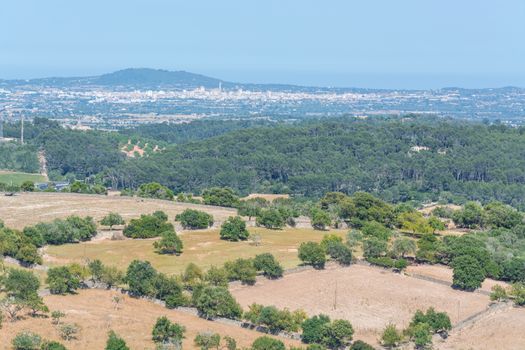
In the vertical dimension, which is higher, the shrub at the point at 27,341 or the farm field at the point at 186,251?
the shrub at the point at 27,341

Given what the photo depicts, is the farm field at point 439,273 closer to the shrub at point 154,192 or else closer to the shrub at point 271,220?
the shrub at point 271,220

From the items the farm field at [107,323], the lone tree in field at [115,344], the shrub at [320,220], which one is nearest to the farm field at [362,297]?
the farm field at [107,323]

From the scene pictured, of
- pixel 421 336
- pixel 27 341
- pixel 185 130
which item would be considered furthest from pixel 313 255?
pixel 185 130

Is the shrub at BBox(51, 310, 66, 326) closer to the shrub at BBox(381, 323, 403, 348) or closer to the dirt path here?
the shrub at BBox(381, 323, 403, 348)

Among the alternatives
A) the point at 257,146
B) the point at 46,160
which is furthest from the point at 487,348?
the point at 46,160

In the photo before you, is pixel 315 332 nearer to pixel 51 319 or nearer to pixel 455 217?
pixel 51 319

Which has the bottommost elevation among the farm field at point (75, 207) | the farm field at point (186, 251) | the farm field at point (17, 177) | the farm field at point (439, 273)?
the farm field at point (17, 177)

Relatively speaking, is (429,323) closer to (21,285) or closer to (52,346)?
(52,346)
